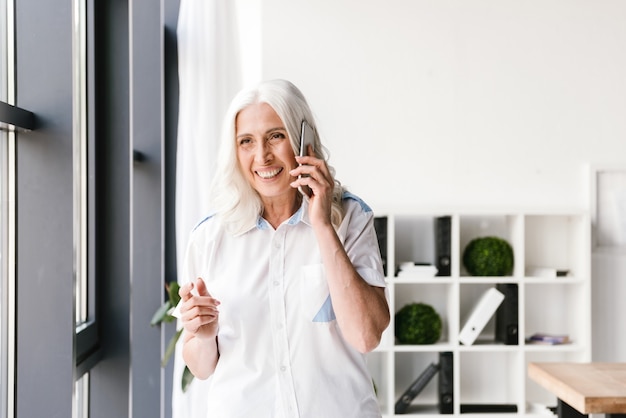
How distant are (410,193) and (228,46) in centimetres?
144

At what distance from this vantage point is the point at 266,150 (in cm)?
169

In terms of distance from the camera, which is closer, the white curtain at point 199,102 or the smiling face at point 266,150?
the smiling face at point 266,150

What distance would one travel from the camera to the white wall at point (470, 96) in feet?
13.6

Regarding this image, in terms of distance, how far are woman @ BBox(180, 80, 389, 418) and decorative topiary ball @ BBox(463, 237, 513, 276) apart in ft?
7.80

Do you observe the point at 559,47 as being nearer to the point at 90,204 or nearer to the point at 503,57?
the point at 503,57

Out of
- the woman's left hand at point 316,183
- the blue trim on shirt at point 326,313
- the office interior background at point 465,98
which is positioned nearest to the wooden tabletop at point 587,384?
the blue trim on shirt at point 326,313

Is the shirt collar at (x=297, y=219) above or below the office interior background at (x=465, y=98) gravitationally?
below

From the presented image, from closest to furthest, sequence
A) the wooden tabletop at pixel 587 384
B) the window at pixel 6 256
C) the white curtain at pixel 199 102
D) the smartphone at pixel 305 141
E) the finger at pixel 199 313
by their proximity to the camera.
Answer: the finger at pixel 199 313
the smartphone at pixel 305 141
the window at pixel 6 256
the wooden tabletop at pixel 587 384
the white curtain at pixel 199 102

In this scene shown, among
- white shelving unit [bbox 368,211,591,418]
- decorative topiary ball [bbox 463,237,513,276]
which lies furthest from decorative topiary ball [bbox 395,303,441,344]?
decorative topiary ball [bbox 463,237,513,276]

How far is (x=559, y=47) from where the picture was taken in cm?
419

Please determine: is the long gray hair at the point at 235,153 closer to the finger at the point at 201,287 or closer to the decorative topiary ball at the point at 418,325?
the finger at the point at 201,287

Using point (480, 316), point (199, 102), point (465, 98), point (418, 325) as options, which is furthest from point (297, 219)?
point (465, 98)

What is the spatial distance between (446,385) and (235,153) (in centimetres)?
257

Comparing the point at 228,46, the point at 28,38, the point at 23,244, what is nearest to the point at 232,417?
the point at 23,244
